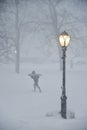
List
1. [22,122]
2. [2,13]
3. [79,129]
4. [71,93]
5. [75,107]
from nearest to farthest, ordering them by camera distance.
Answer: [79,129], [22,122], [75,107], [71,93], [2,13]

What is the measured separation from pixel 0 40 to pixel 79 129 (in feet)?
83.1

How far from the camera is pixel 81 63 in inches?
1719

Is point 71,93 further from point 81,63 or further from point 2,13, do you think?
point 81,63

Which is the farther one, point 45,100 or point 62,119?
point 45,100

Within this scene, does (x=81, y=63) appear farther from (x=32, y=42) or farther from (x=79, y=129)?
(x=79, y=129)

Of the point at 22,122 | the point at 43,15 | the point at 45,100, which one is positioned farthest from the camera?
the point at 43,15

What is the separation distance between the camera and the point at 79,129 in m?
9.65

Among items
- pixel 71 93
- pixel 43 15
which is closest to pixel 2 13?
pixel 43 15

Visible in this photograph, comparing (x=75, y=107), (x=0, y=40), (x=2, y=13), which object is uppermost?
(x=2, y=13)

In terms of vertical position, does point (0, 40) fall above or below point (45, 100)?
above

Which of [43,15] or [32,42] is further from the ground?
[43,15]

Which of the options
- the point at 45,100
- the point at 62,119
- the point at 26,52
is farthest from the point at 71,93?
the point at 26,52

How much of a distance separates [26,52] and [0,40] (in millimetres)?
14981

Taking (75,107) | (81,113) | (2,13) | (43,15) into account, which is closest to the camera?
(81,113)
